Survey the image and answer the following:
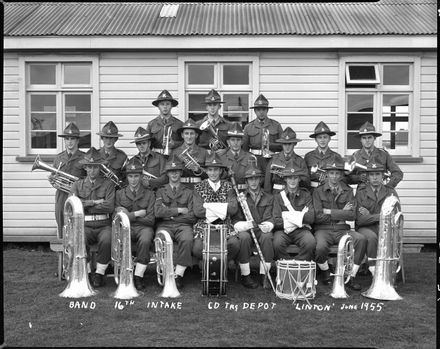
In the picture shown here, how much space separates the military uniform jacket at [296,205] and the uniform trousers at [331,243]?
0.82ft

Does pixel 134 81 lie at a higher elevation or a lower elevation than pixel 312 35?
lower

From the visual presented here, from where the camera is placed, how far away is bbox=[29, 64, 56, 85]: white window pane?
33.1 ft

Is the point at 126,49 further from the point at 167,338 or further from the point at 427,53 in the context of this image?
the point at 167,338

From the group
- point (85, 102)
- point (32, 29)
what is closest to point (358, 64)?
point (85, 102)

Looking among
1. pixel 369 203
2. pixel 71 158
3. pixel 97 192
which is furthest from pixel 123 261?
pixel 369 203

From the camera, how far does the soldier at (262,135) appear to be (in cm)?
802

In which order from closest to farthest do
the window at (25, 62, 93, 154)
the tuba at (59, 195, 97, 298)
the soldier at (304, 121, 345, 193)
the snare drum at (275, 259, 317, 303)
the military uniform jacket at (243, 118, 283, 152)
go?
the snare drum at (275, 259, 317, 303) → the tuba at (59, 195, 97, 298) → the soldier at (304, 121, 345, 193) → the military uniform jacket at (243, 118, 283, 152) → the window at (25, 62, 93, 154)

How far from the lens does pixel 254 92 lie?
32.5ft

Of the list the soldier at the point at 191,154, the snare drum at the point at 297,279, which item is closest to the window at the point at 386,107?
the soldier at the point at 191,154

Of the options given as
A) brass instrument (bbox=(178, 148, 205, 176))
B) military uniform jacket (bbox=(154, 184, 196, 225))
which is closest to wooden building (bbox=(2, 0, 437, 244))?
brass instrument (bbox=(178, 148, 205, 176))

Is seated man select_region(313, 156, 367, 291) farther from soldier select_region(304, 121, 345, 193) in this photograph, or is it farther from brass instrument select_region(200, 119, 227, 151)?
brass instrument select_region(200, 119, 227, 151)

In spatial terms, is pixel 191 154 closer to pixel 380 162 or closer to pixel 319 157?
pixel 319 157

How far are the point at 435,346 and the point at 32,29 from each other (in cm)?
865

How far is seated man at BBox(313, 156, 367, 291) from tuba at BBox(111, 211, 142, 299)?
93.8 inches
